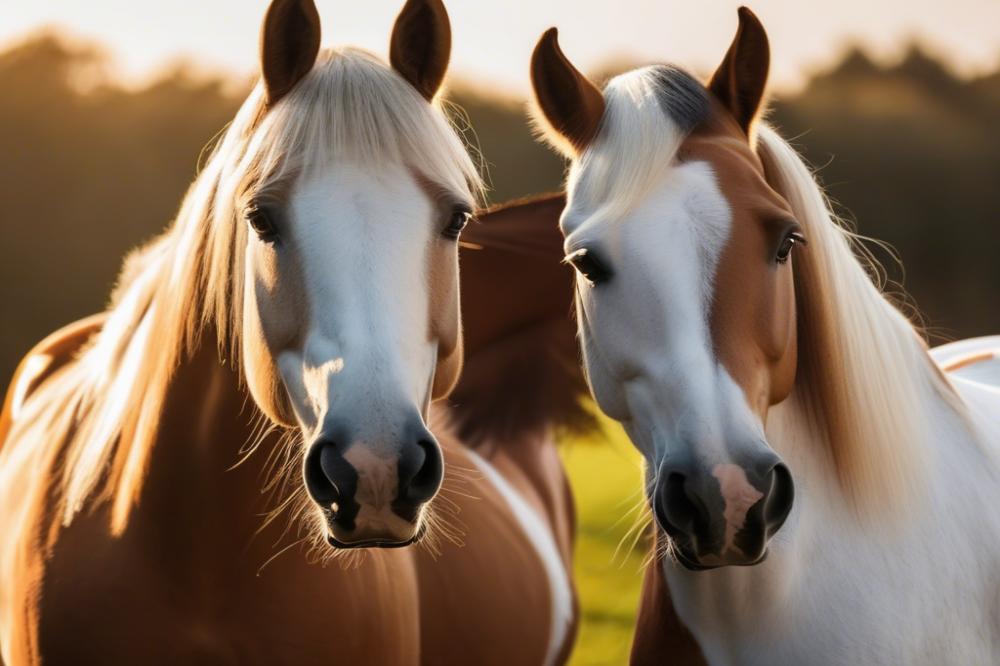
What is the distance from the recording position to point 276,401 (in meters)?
2.18

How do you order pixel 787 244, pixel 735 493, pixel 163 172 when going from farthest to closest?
pixel 163 172
pixel 787 244
pixel 735 493

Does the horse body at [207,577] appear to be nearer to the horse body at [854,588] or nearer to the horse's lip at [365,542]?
the horse's lip at [365,542]

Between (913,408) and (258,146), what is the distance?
1503 mm

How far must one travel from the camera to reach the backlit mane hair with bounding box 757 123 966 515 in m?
2.19

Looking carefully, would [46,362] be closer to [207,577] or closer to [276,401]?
[207,577]

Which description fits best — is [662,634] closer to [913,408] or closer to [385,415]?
[913,408]

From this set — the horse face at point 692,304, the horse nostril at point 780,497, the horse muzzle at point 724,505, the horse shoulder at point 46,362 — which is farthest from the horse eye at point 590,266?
the horse shoulder at point 46,362

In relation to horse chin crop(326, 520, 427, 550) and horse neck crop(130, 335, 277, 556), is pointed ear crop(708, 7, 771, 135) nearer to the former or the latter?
horse chin crop(326, 520, 427, 550)

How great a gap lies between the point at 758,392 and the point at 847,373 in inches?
11.6

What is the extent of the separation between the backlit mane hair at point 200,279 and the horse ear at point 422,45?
7 centimetres

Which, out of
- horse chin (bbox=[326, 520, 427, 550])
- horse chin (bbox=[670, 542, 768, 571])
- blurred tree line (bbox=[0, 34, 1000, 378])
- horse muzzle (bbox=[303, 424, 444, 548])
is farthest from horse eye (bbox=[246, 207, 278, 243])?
blurred tree line (bbox=[0, 34, 1000, 378])

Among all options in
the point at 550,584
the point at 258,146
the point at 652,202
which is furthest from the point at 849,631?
the point at 550,584

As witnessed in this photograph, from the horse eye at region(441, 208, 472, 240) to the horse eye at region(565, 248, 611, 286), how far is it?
26 cm

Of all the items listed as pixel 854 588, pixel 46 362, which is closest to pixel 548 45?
pixel 854 588
